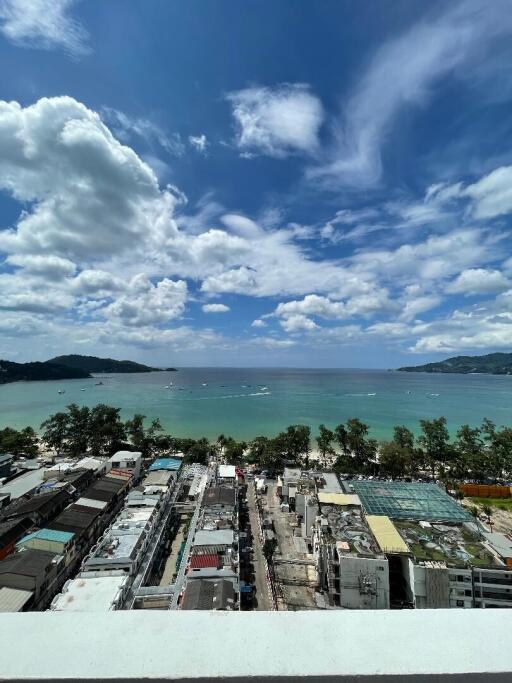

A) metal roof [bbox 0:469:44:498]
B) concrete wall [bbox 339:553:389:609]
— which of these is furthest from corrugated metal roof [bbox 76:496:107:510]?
concrete wall [bbox 339:553:389:609]

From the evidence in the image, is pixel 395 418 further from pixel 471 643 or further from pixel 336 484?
pixel 471 643

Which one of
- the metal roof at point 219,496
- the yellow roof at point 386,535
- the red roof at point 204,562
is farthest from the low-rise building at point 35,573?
the yellow roof at point 386,535

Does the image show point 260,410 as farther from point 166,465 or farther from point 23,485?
point 23,485

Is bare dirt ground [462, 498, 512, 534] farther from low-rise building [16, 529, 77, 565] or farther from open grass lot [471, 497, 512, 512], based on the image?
low-rise building [16, 529, 77, 565]

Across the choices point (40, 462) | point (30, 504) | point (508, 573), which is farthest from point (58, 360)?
point (508, 573)

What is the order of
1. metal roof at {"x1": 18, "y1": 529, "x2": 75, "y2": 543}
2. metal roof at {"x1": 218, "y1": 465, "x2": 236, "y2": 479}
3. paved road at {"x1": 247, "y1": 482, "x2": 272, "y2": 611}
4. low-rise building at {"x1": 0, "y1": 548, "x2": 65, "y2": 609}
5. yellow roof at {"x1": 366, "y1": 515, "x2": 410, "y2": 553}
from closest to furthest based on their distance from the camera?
A: low-rise building at {"x1": 0, "y1": 548, "x2": 65, "y2": 609} → yellow roof at {"x1": 366, "y1": 515, "x2": 410, "y2": 553} → paved road at {"x1": 247, "y1": 482, "x2": 272, "y2": 611} → metal roof at {"x1": 18, "y1": 529, "x2": 75, "y2": 543} → metal roof at {"x1": 218, "y1": 465, "x2": 236, "y2": 479}

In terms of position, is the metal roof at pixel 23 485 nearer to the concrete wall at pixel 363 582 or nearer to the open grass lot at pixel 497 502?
the concrete wall at pixel 363 582
